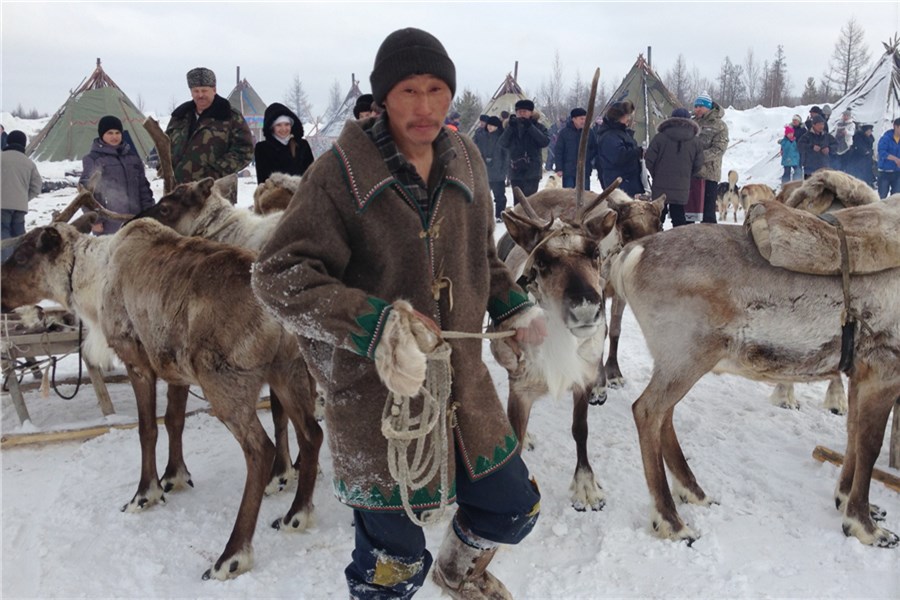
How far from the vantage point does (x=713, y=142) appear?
978cm

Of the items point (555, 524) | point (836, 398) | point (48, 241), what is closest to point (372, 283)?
point (555, 524)

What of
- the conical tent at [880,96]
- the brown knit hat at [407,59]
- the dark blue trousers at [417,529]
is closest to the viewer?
the brown knit hat at [407,59]

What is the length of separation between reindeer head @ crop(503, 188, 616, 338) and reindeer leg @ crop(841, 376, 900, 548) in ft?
4.94

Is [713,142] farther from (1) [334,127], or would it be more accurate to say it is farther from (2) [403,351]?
(1) [334,127]

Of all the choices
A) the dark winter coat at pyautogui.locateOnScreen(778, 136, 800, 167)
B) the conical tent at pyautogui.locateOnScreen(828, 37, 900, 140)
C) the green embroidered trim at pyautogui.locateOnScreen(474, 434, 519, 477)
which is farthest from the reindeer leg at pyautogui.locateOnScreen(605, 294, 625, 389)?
the conical tent at pyautogui.locateOnScreen(828, 37, 900, 140)

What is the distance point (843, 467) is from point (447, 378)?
2825 mm

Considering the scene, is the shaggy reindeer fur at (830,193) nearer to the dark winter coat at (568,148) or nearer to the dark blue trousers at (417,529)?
the dark blue trousers at (417,529)

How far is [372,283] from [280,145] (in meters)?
4.39

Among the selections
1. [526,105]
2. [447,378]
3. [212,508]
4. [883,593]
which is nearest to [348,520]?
[212,508]

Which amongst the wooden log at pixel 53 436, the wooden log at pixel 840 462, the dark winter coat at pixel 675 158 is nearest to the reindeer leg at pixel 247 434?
the wooden log at pixel 53 436

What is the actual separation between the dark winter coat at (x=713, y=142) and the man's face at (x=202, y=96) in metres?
6.47

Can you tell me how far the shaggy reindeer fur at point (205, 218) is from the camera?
4.64 metres

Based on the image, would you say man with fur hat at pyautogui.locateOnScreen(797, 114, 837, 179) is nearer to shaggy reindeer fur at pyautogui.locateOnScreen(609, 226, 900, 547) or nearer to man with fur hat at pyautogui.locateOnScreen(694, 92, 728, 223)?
man with fur hat at pyautogui.locateOnScreen(694, 92, 728, 223)

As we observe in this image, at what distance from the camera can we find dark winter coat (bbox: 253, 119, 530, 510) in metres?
1.90
